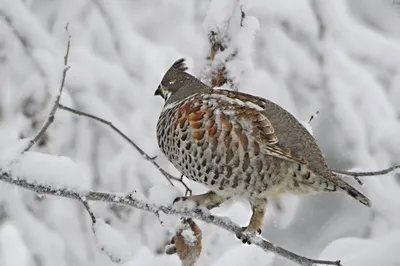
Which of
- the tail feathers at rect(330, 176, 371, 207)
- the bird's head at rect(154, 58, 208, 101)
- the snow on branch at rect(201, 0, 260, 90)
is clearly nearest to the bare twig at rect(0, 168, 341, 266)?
the tail feathers at rect(330, 176, 371, 207)

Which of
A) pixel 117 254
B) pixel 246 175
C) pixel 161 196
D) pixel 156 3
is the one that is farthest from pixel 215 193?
pixel 156 3

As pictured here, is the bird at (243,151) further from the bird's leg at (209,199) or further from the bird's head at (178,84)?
the bird's head at (178,84)

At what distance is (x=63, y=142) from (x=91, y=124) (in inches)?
9.1

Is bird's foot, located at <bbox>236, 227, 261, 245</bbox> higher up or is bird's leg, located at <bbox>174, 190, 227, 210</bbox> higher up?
bird's leg, located at <bbox>174, 190, 227, 210</bbox>

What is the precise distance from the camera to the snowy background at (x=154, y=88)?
4.16m

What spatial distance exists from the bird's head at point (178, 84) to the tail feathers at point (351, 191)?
A: 2.79 ft

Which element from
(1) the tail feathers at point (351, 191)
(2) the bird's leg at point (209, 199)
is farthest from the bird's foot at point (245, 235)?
(1) the tail feathers at point (351, 191)

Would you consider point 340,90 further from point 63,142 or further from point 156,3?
point 63,142

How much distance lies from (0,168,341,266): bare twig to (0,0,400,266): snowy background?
30.2 inches

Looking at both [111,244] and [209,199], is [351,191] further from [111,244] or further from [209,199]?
[111,244]

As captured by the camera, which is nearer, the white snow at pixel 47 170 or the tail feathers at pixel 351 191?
the white snow at pixel 47 170

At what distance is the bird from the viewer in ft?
10.2

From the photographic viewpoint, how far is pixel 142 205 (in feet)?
8.91

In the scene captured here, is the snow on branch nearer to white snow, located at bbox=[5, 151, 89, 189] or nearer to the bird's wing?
the bird's wing
